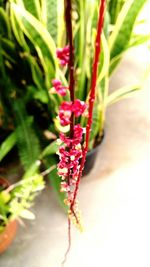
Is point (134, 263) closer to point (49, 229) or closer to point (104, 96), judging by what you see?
point (49, 229)

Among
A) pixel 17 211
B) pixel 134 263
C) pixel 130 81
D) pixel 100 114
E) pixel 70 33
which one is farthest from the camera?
pixel 130 81

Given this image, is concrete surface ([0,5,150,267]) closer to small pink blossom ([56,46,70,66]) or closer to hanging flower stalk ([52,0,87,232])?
hanging flower stalk ([52,0,87,232])

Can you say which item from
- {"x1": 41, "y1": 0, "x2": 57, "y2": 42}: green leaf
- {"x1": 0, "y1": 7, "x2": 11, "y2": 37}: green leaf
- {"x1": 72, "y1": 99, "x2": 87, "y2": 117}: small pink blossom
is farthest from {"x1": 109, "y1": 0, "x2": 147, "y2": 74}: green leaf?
{"x1": 72, "y1": 99, "x2": 87, "y2": 117}: small pink blossom

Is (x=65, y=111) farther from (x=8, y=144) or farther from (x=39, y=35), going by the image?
(x=8, y=144)

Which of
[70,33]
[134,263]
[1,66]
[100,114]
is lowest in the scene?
[134,263]

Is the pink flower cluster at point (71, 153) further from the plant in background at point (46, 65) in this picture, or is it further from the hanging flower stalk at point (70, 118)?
the plant in background at point (46, 65)

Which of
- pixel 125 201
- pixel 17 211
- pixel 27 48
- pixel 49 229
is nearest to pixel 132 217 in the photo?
pixel 125 201

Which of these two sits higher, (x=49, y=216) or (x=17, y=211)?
(x=17, y=211)
